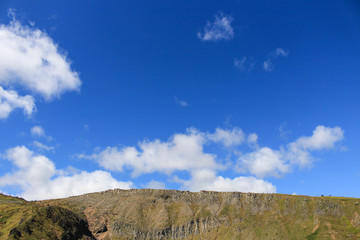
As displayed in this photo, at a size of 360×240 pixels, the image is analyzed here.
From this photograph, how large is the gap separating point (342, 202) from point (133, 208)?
11051 centimetres

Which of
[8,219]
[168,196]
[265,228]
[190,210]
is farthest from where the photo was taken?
[168,196]

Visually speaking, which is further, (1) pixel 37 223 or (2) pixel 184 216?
(2) pixel 184 216

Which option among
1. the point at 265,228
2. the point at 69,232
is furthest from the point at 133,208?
the point at 265,228

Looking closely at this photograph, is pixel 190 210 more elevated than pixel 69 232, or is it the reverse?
pixel 190 210

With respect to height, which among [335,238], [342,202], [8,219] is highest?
[342,202]

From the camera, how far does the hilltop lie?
407ft

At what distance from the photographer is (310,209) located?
14038 cm

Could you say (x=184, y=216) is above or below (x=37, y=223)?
above

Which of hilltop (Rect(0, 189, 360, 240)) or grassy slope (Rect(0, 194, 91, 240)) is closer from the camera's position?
grassy slope (Rect(0, 194, 91, 240))

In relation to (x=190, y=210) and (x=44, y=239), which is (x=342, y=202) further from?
(x=44, y=239)

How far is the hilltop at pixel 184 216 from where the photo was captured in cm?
12406

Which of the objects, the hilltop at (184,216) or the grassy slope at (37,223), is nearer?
the grassy slope at (37,223)

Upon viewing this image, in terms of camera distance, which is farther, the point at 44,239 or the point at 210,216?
the point at 210,216

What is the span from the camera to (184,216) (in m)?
155
